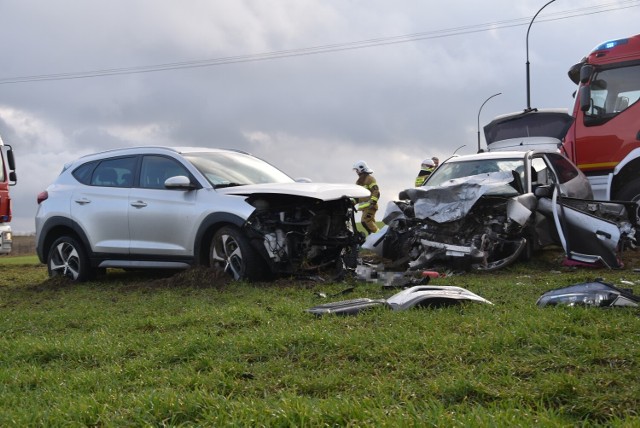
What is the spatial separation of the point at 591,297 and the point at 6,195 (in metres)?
13.0

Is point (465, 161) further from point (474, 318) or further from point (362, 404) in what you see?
point (362, 404)

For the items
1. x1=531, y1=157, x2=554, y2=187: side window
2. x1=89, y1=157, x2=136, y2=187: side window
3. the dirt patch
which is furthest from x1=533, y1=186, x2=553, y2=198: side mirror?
x1=89, y1=157, x2=136, y2=187: side window

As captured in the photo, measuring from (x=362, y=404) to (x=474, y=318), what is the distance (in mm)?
1919

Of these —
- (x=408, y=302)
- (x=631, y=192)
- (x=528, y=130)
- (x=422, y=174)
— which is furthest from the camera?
(x=422, y=174)

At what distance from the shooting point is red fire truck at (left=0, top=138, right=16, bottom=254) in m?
14.8

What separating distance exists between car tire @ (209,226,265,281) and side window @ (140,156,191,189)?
107cm

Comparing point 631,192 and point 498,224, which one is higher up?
point 631,192

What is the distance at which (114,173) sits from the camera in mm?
9883

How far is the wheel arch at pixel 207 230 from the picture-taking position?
829 centimetres

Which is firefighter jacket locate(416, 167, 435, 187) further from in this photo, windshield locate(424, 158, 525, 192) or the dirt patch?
the dirt patch

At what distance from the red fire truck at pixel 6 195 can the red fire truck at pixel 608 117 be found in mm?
11379

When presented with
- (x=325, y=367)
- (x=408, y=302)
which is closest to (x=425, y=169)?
(x=408, y=302)

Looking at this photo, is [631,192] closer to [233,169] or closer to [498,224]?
[498,224]

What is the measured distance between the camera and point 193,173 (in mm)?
8914
